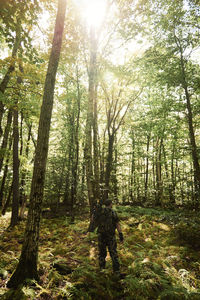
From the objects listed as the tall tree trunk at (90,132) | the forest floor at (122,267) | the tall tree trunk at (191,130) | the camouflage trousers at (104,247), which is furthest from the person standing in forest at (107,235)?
the tall tree trunk at (191,130)

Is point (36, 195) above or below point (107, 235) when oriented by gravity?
above

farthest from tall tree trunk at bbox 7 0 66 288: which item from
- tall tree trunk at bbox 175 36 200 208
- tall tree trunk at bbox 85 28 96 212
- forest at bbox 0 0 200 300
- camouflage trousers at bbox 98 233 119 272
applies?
tall tree trunk at bbox 175 36 200 208

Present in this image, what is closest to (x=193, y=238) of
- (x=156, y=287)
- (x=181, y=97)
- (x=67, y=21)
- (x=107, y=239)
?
(x=156, y=287)

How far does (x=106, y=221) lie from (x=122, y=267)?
177 centimetres

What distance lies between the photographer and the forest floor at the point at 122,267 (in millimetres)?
3615

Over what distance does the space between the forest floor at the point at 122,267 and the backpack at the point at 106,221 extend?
1143mm

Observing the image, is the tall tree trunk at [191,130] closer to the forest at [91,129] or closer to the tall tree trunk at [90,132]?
the forest at [91,129]

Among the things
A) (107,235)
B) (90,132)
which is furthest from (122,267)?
(90,132)

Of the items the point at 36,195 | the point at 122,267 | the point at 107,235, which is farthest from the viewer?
the point at 122,267

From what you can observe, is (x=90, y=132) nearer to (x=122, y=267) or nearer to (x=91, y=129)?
(x=91, y=129)

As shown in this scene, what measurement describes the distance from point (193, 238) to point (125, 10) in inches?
524

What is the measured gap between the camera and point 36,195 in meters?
4.11

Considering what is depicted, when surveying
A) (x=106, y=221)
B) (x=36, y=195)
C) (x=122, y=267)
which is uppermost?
(x=36, y=195)

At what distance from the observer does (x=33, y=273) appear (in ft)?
12.7
